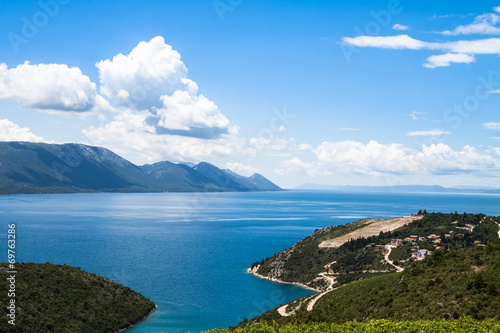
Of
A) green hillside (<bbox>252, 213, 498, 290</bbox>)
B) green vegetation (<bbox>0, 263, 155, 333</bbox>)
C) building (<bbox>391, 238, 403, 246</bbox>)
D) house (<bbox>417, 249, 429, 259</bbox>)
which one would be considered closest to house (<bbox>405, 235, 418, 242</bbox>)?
green hillside (<bbox>252, 213, 498, 290</bbox>)

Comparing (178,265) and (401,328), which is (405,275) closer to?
(401,328)

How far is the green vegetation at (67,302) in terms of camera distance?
5809 cm

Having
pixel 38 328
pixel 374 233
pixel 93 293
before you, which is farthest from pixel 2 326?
pixel 374 233

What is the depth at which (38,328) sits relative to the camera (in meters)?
56.3

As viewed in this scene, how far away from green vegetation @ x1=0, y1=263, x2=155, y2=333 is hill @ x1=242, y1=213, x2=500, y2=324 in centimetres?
2690

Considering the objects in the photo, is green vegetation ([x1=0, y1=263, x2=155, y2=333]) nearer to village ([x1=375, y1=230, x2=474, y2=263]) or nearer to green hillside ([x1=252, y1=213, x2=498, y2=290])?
green hillside ([x1=252, y1=213, x2=498, y2=290])

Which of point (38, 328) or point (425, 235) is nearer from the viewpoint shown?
point (38, 328)

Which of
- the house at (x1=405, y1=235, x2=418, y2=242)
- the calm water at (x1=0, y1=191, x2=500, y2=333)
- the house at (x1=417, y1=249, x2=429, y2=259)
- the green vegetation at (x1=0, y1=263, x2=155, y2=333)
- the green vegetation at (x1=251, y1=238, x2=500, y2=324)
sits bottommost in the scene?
the calm water at (x1=0, y1=191, x2=500, y2=333)

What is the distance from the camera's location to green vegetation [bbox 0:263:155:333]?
191ft

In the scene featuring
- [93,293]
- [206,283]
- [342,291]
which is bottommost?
[206,283]

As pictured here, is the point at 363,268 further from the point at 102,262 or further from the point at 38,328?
the point at 102,262

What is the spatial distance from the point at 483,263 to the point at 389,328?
23909 millimetres

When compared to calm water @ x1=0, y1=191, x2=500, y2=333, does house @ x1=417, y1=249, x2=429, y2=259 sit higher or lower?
higher

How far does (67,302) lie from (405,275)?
58.1 metres
